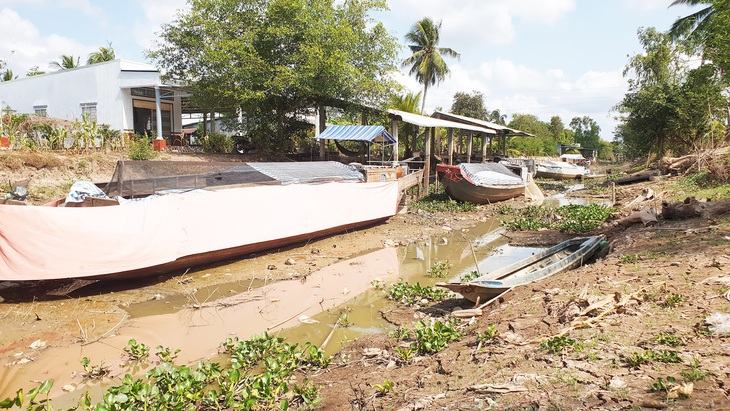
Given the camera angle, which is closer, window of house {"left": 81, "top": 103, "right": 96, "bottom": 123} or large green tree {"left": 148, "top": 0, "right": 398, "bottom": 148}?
large green tree {"left": 148, "top": 0, "right": 398, "bottom": 148}

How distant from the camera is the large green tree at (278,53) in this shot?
54.9 ft

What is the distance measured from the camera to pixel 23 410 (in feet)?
15.3

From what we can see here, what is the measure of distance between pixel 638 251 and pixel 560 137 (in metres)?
58.9

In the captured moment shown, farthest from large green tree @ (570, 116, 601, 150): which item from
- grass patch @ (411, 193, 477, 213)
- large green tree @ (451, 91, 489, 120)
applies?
grass patch @ (411, 193, 477, 213)

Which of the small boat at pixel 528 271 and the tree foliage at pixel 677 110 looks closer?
the small boat at pixel 528 271

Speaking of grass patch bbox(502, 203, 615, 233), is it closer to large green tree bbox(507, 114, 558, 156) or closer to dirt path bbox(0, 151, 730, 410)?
dirt path bbox(0, 151, 730, 410)

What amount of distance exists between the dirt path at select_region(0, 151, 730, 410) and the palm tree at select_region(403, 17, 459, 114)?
3064cm

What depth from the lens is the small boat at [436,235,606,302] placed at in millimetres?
6828

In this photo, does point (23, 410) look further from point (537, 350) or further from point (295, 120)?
point (295, 120)

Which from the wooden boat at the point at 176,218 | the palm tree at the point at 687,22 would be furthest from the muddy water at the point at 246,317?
the palm tree at the point at 687,22

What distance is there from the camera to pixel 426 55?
3778 centimetres

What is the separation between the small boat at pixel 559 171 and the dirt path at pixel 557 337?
2805cm

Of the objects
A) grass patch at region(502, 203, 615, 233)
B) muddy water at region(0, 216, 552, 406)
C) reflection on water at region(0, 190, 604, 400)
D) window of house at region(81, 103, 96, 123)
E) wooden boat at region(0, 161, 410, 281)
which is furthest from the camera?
window of house at region(81, 103, 96, 123)

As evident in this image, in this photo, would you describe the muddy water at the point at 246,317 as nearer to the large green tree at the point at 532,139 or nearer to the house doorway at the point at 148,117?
the house doorway at the point at 148,117
